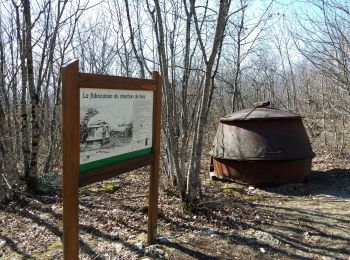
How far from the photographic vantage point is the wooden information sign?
121 inches

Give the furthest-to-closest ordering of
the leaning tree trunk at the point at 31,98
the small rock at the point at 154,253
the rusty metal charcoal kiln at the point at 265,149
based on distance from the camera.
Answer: the rusty metal charcoal kiln at the point at 265,149 → the leaning tree trunk at the point at 31,98 → the small rock at the point at 154,253

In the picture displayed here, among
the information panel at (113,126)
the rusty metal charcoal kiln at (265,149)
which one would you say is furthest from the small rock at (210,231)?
the rusty metal charcoal kiln at (265,149)

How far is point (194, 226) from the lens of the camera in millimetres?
4973

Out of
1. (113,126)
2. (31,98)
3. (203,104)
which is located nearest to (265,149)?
(203,104)

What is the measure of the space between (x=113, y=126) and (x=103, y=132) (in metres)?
0.17

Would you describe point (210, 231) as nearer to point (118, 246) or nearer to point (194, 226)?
point (194, 226)

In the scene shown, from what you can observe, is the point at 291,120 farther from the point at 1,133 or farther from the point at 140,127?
the point at 1,133

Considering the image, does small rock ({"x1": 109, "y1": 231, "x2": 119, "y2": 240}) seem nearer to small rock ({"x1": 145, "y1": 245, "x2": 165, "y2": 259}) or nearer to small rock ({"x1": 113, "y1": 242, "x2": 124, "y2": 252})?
small rock ({"x1": 113, "y1": 242, "x2": 124, "y2": 252})

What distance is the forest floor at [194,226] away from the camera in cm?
427

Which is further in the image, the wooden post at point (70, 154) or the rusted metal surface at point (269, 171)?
the rusted metal surface at point (269, 171)

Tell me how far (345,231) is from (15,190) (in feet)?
15.6

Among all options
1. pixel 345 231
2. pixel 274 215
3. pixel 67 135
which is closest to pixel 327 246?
pixel 345 231

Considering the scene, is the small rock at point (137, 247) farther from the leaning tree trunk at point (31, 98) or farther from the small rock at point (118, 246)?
the leaning tree trunk at point (31, 98)

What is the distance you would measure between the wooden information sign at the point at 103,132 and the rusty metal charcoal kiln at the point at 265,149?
3.50m
